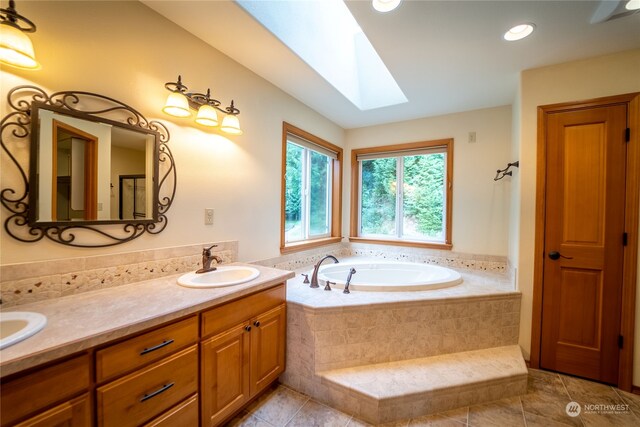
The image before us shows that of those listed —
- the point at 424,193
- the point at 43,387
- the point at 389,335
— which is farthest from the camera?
the point at 424,193

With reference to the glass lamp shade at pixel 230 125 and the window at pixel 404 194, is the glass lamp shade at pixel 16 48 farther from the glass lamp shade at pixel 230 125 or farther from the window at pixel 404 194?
the window at pixel 404 194

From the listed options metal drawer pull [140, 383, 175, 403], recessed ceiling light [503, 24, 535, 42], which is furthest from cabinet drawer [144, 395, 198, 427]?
recessed ceiling light [503, 24, 535, 42]

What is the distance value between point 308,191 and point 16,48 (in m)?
2.43

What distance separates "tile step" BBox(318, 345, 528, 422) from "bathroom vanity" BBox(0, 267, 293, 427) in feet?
1.88

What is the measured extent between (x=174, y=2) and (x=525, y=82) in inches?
103

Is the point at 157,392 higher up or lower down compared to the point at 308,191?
lower down

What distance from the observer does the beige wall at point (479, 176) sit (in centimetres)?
279

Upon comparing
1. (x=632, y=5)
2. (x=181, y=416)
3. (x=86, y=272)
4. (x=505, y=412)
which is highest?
(x=632, y=5)

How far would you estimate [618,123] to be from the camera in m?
1.85

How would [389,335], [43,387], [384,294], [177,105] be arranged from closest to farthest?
1. [43,387]
2. [177,105]
3. [389,335]
4. [384,294]

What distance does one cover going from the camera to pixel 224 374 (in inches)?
54.5

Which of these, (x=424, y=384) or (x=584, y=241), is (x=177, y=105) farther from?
(x=584, y=241)

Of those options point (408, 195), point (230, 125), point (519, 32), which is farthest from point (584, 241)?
point (230, 125)

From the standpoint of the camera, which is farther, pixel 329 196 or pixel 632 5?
pixel 329 196
